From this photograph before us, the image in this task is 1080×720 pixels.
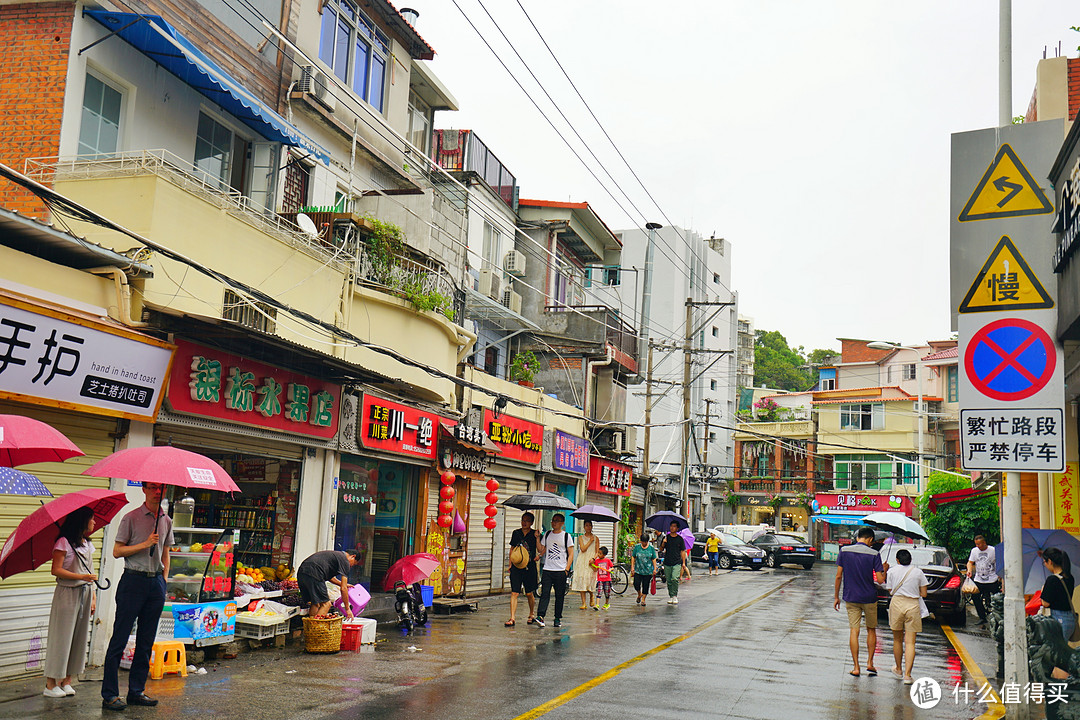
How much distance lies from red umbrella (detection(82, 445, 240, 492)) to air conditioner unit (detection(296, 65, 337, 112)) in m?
9.83

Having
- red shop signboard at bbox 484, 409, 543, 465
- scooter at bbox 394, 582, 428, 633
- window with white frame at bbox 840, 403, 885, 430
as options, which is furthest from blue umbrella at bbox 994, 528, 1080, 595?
window with white frame at bbox 840, 403, 885, 430

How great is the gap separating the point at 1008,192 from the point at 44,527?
949cm

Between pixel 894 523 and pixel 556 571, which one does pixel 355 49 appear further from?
pixel 894 523

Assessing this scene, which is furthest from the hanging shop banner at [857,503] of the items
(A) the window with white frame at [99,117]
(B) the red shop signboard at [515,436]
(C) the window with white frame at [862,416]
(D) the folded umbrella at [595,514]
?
(A) the window with white frame at [99,117]

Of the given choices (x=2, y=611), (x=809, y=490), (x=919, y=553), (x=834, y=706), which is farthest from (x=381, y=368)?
(x=809, y=490)

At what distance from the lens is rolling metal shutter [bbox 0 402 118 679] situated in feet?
30.4

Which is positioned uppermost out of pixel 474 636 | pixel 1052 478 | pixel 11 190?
pixel 11 190

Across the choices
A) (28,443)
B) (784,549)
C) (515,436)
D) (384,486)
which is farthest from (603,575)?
(784,549)

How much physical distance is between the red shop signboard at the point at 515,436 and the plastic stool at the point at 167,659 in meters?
11.7

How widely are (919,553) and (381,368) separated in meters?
13.7

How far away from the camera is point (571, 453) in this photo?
1053 inches

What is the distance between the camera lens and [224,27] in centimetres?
1507

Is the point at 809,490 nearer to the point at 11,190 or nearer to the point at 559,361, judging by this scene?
the point at 559,361

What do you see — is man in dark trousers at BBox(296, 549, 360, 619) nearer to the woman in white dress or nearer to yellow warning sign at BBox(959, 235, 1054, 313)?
the woman in white dress
